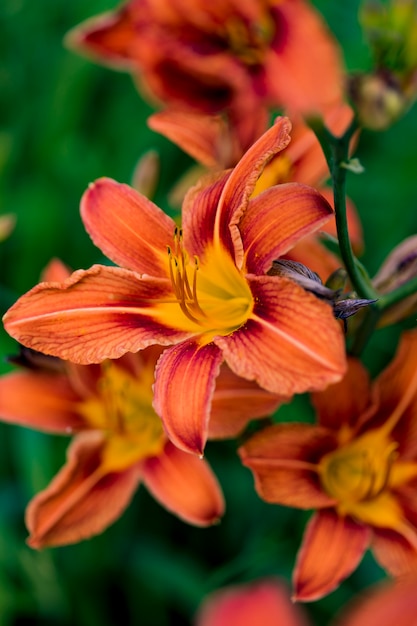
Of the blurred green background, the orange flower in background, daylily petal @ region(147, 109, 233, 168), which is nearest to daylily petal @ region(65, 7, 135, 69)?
the blurred green background

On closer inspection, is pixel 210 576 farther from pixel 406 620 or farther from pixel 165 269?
pixel 406 620

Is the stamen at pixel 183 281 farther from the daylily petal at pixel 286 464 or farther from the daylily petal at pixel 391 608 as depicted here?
the daylily petal at pixel 391 608

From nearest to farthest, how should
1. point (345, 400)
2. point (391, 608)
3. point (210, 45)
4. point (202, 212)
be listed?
point (391, 608) < point (202, 212) < point (345, 400) < point (210, 45)

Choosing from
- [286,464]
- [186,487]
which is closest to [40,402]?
[186,487]

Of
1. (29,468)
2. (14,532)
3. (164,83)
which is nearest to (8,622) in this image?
(14,532)

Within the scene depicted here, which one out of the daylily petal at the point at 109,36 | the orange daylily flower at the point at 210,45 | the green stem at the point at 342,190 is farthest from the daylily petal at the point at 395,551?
the daylily petal at the point at 109,36

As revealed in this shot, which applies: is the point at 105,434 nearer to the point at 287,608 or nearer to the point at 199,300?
the point at 199,300
